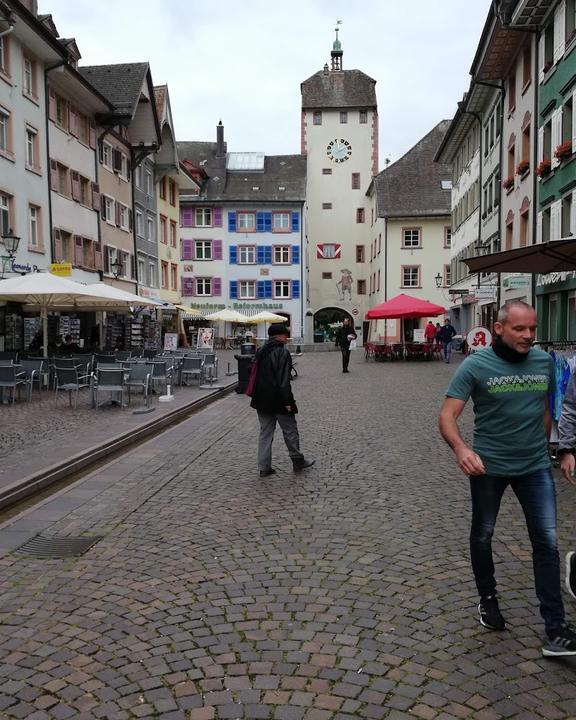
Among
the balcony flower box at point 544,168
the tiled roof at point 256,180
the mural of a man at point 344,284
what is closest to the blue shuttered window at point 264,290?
the tiled roof at point 256,180

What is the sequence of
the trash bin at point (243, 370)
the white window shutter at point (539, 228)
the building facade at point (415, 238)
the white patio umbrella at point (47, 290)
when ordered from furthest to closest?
the building facade at point (415, 238)
the white window shutter at point (539, 228)
the trash bin at point (243, 370)
the white patio umbrella at point (47, 290)

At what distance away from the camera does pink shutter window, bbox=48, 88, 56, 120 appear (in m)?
26.5

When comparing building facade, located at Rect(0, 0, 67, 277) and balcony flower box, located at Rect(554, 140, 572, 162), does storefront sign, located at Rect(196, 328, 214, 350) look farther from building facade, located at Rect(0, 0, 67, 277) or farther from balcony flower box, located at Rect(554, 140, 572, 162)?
balcony flower box, located at Rect(554, 140, 572, 162)

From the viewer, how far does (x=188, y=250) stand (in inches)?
2274

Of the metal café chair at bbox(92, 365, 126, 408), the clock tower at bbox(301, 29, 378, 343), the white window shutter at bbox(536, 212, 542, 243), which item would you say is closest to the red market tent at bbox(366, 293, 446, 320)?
the white window shutter at bbox(536, 212, 542, 243)

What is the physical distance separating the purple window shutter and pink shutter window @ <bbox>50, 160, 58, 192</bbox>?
30426mm

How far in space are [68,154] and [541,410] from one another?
1087 inches

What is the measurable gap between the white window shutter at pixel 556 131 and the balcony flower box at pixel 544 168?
0.45 feet

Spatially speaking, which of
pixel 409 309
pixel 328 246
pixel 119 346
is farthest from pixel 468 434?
pixel 328 246

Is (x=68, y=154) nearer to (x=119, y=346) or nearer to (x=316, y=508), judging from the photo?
(x=119, y=346)

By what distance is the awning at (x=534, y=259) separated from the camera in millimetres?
8516

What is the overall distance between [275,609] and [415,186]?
5371cm

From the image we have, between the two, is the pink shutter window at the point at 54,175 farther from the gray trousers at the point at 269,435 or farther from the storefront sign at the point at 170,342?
the gray trousers at the point at 269,435

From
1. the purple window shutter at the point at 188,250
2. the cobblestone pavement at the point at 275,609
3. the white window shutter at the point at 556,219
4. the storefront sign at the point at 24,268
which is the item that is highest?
the purple window shutter at the point at 188,250
